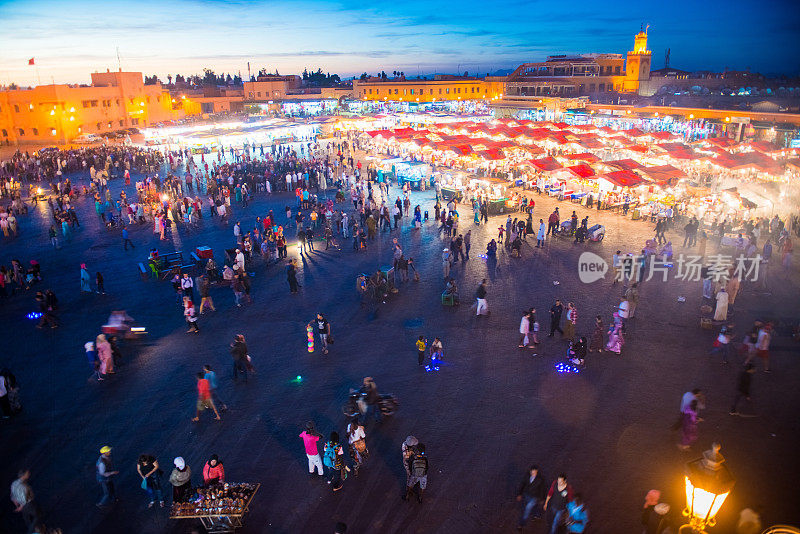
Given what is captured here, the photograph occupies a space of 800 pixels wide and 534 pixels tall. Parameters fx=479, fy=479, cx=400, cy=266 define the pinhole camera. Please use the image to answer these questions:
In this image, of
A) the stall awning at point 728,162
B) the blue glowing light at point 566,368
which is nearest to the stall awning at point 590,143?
the stall awning at point 728,162

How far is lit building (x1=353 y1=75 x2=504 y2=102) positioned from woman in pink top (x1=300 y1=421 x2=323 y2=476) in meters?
69.5

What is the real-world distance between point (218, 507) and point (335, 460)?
5.07 feet

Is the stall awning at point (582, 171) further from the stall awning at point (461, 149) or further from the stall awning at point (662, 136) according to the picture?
the stall awning at point (662, 136)

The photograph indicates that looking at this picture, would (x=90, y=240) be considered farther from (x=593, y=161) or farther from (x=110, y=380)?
(x=593, y=161)

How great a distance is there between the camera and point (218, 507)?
594 cm

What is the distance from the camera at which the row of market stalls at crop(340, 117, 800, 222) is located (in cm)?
2055

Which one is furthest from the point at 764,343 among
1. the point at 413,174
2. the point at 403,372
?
the point at 413,174

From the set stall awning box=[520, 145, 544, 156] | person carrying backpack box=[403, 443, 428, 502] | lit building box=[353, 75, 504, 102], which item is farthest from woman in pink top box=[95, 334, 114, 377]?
lit building box=[353, 75, 504, 102]

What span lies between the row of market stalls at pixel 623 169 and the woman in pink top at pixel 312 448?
56.3 feet

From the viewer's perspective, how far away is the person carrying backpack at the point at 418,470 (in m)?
6.15

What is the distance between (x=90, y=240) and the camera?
1848 cm

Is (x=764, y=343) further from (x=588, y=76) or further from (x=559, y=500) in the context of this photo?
(x=588, y=76)

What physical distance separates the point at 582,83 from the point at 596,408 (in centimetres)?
6926

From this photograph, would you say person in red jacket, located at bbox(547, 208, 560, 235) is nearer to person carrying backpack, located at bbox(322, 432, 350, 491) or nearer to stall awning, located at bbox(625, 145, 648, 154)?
stall awning, located at bbox(625, 145, 648, 154)
